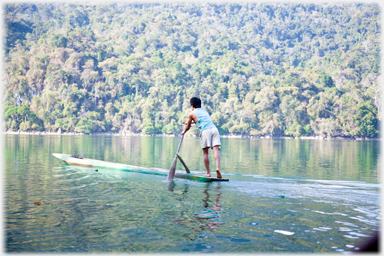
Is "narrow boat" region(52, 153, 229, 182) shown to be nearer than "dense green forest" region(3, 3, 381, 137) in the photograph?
Yes

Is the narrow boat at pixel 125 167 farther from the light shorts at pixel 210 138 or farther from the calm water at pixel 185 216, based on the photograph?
the light shorts at pixel 210 138

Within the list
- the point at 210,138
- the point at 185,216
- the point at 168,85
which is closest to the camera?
the point at 185,216

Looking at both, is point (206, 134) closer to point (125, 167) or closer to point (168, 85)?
point (125, 167)

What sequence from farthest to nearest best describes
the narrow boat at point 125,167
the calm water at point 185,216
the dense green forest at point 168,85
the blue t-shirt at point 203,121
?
the dense green forest at point 168,85
the blue t-shirt at point 203,121
the narrow boat at point 125,167
the calm water at point 185,216

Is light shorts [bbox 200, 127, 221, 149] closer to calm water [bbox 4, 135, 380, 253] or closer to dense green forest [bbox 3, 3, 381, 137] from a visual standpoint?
calm water [bbox 4, 135, 380, 253]

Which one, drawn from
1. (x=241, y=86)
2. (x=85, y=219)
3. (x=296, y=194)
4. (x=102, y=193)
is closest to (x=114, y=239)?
(x=85, y=219)

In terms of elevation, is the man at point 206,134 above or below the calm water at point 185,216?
above

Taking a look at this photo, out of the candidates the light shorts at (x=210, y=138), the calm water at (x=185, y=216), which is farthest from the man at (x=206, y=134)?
the calm water at (x=185, y=216)

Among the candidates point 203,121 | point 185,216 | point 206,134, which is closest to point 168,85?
point 203,121

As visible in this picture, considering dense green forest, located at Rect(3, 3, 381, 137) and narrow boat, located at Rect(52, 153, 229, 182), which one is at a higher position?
dense green forest, located at Rect(3, 3, 381, 137)

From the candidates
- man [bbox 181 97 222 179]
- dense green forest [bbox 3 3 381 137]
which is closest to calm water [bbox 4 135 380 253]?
man [bbox 181 97 222 179]

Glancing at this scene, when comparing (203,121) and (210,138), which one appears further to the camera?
(203,121)

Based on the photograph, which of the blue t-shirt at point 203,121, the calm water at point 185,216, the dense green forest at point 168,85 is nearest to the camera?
the calm water at point 185,216

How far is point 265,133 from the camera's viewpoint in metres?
83.6
